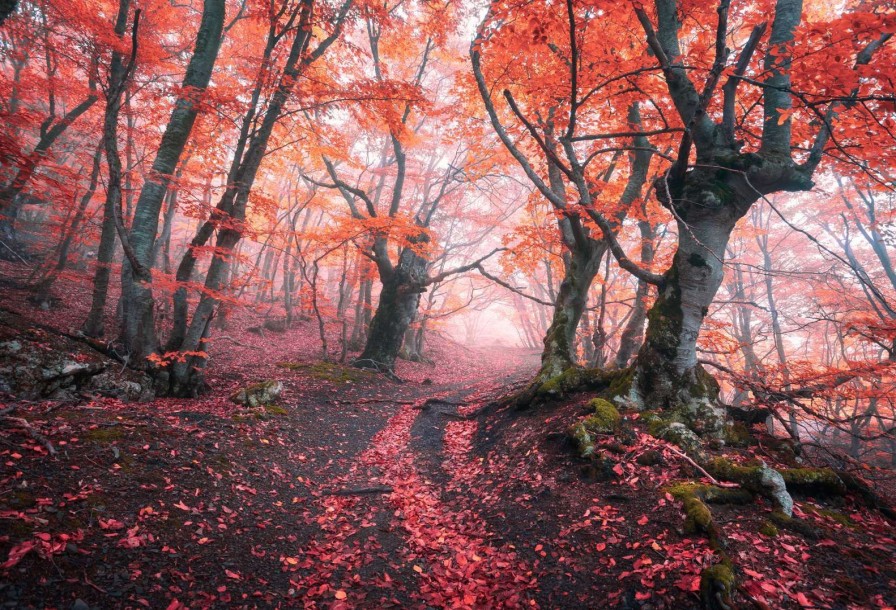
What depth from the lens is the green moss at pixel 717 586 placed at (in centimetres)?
246

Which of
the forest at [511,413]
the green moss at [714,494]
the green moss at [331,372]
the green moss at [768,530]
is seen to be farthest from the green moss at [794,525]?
the green moss at [331,372]

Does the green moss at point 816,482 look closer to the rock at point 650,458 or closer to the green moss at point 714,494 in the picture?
the green moss at point 714,494

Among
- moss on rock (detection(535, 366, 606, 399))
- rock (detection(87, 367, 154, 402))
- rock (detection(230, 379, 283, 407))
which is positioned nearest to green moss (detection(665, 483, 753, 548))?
moss on rock (detection(535, 366, 606, 399))

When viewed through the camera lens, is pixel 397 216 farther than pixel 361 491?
Yes

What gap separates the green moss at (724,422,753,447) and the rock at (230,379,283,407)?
7.36 metres

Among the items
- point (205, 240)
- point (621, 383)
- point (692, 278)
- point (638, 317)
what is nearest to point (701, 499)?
point (621, 383)

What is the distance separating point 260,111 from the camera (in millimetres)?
7547

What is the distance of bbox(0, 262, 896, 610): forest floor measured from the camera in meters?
2.67

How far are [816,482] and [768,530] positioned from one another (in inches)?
46.6

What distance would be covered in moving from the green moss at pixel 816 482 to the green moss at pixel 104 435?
22.7 feet

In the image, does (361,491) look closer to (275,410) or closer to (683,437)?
(275,410)

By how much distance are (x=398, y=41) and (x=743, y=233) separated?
12.0 meters

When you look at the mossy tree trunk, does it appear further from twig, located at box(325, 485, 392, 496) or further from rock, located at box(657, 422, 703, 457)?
twig, located at box(325, 485, 392, 496)

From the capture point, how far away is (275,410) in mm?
6863
